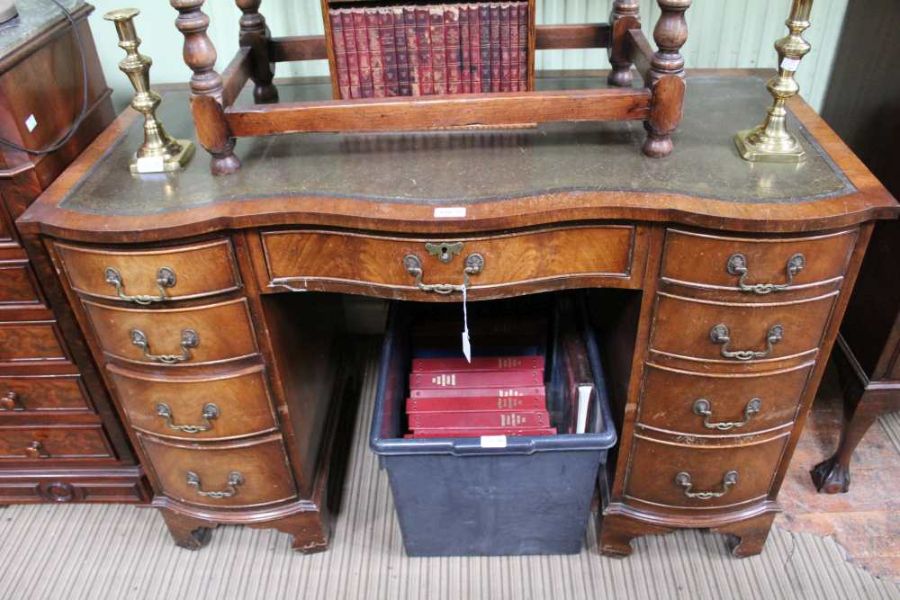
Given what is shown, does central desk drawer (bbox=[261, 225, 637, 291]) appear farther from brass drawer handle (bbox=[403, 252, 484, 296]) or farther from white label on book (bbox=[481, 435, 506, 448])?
white label on book (bbox=[481, 435, 506, 448])

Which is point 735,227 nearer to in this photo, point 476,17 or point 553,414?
point 476,17

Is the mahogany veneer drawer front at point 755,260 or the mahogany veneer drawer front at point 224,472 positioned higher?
the mahogany veneer drawer front at point 755,260

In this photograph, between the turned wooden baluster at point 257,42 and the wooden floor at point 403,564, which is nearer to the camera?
the turned wooden baluster at point 257,42

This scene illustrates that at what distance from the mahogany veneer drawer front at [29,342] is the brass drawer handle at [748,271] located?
1.15 meters

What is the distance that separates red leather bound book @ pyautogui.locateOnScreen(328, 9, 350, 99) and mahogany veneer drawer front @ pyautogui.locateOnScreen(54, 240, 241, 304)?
347 millimetres

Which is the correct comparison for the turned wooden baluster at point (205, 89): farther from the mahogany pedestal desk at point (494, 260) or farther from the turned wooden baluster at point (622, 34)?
the turned wooden baluster at point (622, 34)

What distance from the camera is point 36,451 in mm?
1484

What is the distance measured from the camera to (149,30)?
158 cm

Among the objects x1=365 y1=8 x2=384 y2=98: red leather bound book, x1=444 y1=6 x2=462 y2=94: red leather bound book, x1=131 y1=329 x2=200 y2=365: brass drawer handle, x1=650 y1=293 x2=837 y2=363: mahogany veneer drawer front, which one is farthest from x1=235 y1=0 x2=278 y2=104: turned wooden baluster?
x1=650 y1=293 x2=837 y2=363: mahogany veneer drawer front

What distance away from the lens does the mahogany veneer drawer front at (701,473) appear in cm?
130

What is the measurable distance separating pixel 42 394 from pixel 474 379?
84 cm

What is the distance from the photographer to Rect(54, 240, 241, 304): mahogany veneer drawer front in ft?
3.51

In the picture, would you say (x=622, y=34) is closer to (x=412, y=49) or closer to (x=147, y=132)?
(x=412, y=49)

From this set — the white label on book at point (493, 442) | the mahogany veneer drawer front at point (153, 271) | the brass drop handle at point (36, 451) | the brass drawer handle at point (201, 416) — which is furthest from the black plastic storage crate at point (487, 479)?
the brass drop handle at point (36, 451)
